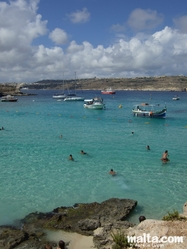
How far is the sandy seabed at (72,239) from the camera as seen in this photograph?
1153 cm

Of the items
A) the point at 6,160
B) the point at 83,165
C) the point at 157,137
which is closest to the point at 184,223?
the point at 83,165

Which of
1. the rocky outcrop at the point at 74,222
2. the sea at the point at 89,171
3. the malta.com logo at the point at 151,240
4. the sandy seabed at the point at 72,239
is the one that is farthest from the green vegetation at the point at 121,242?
the sea at the point at 89,171

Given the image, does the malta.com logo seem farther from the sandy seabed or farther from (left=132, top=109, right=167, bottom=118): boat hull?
(left=132, top=109, right=167, bottom=118): boat hull

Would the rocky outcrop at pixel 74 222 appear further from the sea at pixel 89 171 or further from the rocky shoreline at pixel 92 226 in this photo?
the sea at pixel 89 171

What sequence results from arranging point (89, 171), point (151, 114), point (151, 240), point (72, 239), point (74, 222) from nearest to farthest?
point (151, 240)
point (72, 239)
point (74, 222)
point (89, 171)
point (151, 114)

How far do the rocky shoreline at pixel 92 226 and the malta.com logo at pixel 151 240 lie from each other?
0.05 metres

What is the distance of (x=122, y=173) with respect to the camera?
20.9 metres

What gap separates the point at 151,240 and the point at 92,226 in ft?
13.3

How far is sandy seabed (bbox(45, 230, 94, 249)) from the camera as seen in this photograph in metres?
11.5

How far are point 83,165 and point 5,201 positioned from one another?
318 inches

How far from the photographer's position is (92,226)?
12.7 m

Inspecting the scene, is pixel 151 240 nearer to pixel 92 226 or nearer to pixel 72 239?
pixel 92 226

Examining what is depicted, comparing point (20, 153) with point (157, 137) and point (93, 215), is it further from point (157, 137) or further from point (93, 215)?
point (157, 137)

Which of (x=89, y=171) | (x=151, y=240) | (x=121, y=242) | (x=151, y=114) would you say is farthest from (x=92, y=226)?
(x=151, y=114)
